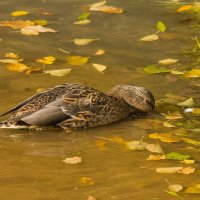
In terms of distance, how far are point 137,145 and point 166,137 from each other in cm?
29

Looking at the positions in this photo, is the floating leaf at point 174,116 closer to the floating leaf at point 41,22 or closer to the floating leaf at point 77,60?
the floating leaf at point 77,60

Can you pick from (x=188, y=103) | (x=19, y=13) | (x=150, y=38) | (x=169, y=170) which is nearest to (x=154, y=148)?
(x=169, y=170)

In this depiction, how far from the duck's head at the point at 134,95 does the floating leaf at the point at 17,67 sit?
→ 107cm

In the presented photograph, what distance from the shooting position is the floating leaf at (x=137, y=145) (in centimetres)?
607

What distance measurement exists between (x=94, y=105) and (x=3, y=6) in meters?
3.67

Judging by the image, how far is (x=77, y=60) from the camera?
818 centimetres

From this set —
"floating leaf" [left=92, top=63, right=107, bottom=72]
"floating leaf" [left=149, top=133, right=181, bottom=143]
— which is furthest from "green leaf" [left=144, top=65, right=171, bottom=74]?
Answer: "floating leaf" [left=149, top=133, right=181, bottom=143]

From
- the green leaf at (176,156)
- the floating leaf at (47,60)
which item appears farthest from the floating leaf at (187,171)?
the floating leaf at (47,60)

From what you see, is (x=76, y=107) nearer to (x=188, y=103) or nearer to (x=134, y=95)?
(x=134, y=95)

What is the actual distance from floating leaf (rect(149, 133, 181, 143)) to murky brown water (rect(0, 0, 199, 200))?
0.07 m

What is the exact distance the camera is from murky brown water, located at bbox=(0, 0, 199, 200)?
5.39 meters

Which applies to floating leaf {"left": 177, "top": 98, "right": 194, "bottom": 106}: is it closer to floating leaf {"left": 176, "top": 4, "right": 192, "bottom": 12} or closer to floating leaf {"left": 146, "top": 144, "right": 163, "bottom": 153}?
floating leaf {"left": 146, "top": 144, "right": 163, "bottom": 153}

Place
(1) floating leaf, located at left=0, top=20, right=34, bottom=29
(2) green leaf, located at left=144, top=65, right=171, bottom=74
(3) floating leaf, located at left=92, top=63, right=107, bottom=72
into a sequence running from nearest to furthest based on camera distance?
(2) green leaf, located at left=144, top=65, right=171, bottom=74
(3) floating leaf, located at left=92, top=63, right=107, bottom=72
(1) floating leaf, located at left=0, top=20, right=34, bottom=29

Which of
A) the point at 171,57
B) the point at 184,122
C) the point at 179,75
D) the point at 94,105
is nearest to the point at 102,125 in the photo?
the point at 94,105
